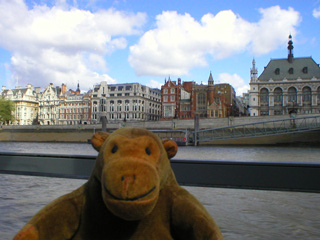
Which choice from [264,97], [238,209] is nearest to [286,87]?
[264,97]

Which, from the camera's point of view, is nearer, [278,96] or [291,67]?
[278,96]

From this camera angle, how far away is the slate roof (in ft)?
142

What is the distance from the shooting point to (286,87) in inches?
1694

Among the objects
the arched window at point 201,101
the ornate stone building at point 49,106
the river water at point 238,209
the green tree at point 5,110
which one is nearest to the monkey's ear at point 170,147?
the river water at point 238,209

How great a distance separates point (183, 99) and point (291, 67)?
16.5m

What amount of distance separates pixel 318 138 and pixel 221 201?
31264 mm

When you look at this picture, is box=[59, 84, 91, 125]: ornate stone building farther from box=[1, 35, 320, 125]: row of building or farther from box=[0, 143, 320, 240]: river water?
box=[0, 143, 320, 240]: river water

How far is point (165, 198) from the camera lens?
865 mm

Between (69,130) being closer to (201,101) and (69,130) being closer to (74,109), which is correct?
(74,109)

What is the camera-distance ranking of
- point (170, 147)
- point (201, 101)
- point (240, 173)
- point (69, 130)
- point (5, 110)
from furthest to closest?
point (5, 110) < point (201, 101) < point (69, 130) < point (240, 173) < point (170, 147)

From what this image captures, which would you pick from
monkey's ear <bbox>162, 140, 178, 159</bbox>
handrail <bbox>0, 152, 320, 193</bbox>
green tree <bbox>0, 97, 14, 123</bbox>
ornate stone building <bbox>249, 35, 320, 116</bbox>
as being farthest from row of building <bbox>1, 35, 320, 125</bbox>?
monkey's ear <bbox>162, 140, 178, 159</bbox>

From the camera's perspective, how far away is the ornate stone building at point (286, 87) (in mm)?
41656

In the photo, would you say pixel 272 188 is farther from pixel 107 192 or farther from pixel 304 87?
pixel 304 87

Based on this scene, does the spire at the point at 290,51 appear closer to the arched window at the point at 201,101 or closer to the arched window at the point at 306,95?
the arched window at the point at 306,95
